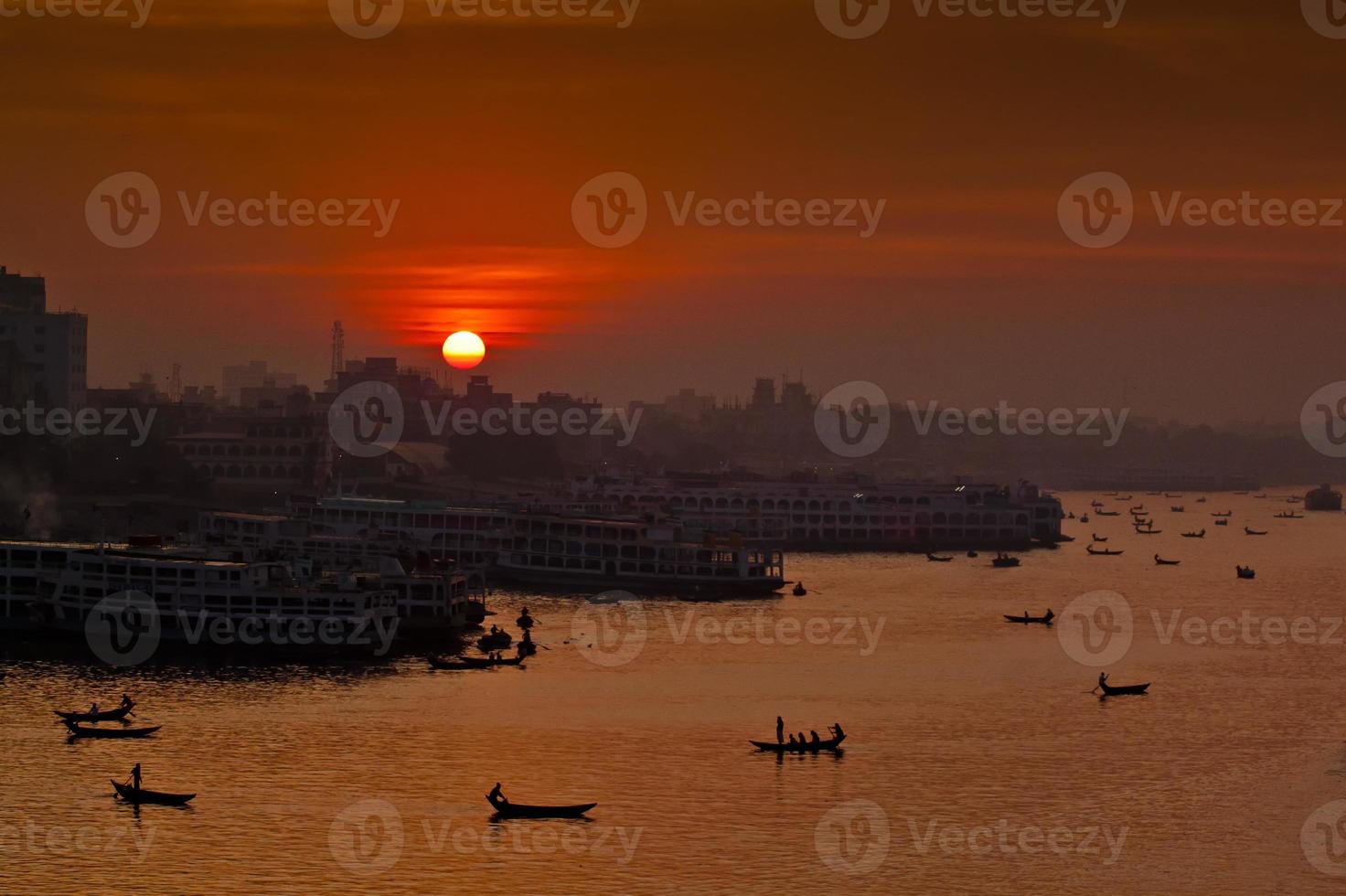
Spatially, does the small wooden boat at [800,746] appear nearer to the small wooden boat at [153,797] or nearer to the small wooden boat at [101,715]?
the small wooden boat at [153,797]

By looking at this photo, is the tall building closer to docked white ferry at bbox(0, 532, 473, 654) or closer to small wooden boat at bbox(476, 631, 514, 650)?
docked white ferry at bbox(0, 532, 473, 654)

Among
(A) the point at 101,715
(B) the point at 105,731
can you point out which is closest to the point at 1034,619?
(A) the point at 101,715

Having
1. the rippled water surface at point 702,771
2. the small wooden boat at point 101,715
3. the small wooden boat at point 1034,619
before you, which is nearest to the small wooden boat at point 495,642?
the rippled water surface at point 702,771

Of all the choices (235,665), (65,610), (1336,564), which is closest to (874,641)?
(235,665)

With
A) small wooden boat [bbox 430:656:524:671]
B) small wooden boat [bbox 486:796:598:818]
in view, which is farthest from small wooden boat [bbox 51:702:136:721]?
small wooden boat [bbox 430:656:524:671]

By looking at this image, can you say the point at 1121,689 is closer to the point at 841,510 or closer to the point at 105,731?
the point at 105,731

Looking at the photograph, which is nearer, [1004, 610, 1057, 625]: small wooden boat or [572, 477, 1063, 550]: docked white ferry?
[1004, 610, 1057, 625]: small wooden boat

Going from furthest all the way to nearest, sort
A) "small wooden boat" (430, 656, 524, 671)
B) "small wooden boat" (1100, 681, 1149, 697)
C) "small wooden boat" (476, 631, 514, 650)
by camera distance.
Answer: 1. "small wooden boat" (476, 631, 514, 650)
2. "small wooden boat" (430, 656, 524, 671)
3. "small wooden boat" (1100, 681, 1149, 697)
